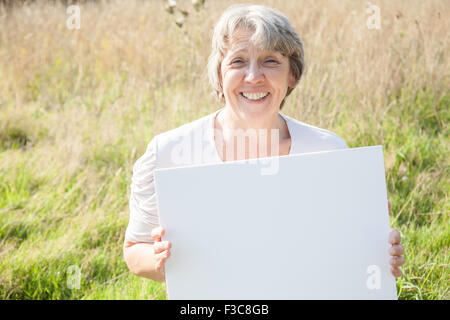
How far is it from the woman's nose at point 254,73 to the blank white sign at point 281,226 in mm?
315

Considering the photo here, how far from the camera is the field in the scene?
2.03 metres

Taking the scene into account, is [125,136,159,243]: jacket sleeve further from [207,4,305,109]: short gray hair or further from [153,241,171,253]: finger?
[207,4,305,109]: short gray hair

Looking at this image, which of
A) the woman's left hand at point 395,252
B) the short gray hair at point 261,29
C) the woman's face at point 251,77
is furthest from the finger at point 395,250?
the short gray hair at point 261,29

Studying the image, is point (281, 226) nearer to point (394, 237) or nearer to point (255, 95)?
point (394, 237)

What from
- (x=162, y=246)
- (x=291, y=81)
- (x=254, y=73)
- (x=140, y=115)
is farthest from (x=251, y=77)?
(x=140, y=115)

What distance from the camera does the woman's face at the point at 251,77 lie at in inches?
55.2

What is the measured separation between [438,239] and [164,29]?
3084mm

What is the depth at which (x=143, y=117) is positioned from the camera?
3.05 meters

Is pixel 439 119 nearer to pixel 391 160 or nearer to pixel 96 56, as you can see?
pixel 391 160

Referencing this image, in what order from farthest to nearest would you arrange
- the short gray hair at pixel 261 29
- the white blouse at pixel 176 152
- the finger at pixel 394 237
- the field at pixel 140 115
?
the field at pixel 140 115, the white blouse at pixel 176 152, the short gray hair at pixel 261 29, the finger at pixel 394 237

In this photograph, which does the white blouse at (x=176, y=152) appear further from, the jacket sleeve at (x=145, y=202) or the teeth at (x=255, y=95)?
the teeth at (x=255, y=95)

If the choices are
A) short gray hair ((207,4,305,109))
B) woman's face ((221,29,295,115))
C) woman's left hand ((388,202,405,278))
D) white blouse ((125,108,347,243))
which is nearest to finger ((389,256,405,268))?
woman's left hand ((388,202,405,278))

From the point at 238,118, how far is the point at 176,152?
0.76ft
